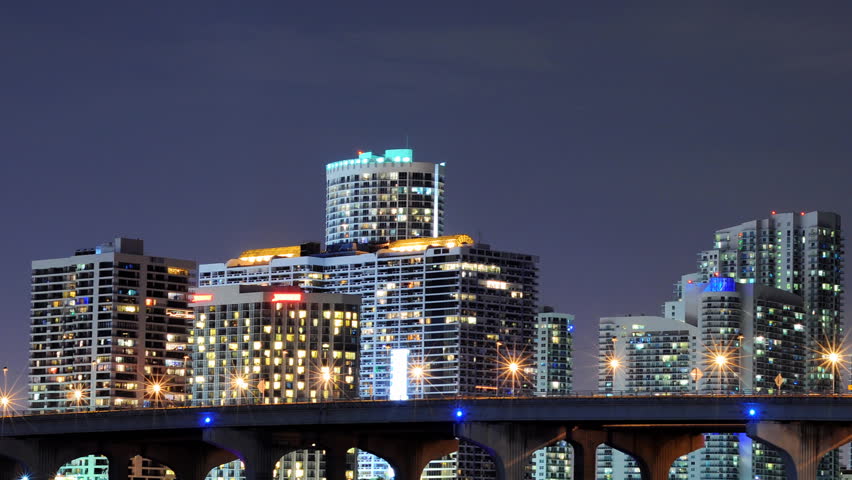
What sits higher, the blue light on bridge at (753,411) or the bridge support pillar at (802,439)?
the blue light on bridge at (753,411)

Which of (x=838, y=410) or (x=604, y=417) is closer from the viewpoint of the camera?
(x=838, y=410)

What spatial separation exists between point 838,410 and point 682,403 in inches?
669

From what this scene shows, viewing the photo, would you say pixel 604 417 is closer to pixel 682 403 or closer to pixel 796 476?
pixel 682 403

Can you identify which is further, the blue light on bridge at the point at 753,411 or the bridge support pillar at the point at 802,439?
the blue light on bridge at the point at 753,411

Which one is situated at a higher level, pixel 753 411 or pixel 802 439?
pixel 753 411

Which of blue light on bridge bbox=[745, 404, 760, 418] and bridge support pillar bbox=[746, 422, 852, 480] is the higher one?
blue light on bridge bbox=[745, 404, 760, 418]

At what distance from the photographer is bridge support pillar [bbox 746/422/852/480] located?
18738 cm

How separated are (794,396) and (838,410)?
4.81 meters

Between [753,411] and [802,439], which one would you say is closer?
[802,439]

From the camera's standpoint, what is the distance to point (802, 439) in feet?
618

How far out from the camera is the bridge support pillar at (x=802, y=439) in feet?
615

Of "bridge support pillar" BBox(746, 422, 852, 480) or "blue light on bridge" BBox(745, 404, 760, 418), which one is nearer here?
"bridge support pillar" BBox(746, 422, 852, 480)

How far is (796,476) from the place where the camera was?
18638cm

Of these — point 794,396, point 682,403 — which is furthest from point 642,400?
point 794,396
